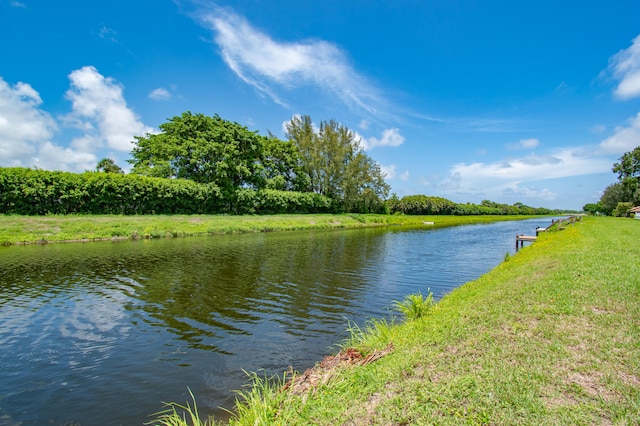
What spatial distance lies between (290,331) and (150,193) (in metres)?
37.7

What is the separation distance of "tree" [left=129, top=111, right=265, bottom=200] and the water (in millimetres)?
30376

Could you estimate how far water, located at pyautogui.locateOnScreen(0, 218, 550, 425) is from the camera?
244 inches

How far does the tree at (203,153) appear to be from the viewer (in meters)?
49.8

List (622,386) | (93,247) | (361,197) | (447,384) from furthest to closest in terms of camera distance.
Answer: (361,197), (93,247), (447,384), (622,386)

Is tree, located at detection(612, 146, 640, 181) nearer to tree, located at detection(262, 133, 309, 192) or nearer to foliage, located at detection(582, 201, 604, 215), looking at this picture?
foliage, located at detection(582, 201, 604, 215)

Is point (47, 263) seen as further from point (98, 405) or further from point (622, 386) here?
point (622, 386)

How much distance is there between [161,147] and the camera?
52031 mm

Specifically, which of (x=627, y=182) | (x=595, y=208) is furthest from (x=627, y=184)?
(x=595, y=208)

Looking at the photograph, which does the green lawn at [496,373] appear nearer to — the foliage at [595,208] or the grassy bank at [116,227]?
the grassy bank at [116,227]

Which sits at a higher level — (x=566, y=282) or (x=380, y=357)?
(x=566, y=282)

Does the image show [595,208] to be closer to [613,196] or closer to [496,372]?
[613,196]

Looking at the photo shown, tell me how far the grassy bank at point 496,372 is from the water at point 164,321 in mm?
1733

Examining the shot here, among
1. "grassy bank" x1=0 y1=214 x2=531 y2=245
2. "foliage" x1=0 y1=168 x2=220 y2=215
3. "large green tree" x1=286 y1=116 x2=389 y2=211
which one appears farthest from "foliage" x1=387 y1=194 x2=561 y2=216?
"foliage" x1=0 y1=168 x2=220 y2=215

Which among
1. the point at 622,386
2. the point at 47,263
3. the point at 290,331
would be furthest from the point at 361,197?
the point at 622,386
